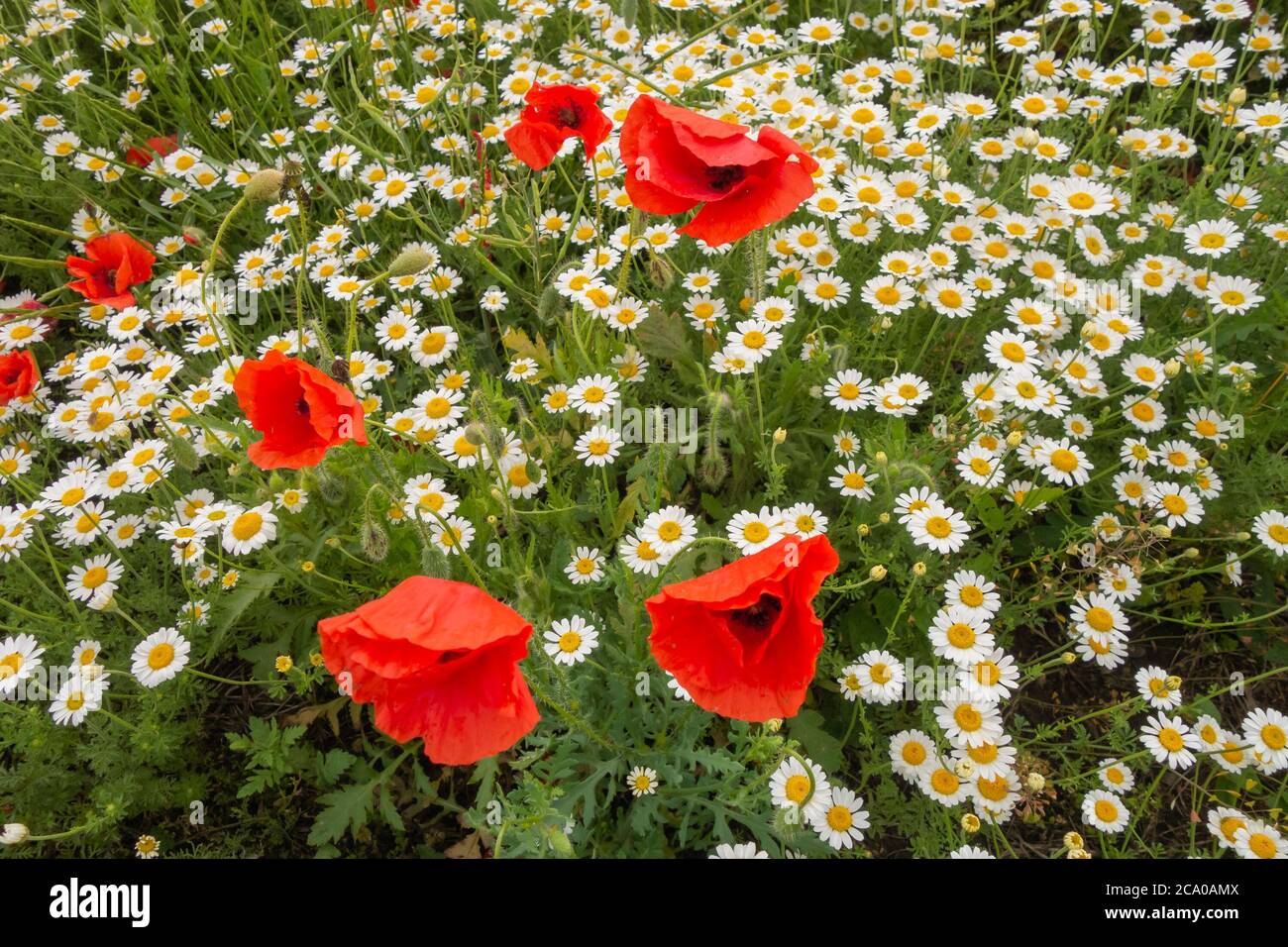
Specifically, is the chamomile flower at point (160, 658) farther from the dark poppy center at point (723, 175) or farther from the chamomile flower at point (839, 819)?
the dark poppy center at point (723, 175)

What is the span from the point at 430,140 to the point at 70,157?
170 centimetres

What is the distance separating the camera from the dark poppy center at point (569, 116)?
102 inches

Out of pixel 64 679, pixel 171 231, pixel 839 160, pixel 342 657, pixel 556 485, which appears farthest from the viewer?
pixel 171 231

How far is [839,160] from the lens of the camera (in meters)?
3.03

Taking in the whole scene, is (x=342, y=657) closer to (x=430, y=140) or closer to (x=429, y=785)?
(x=429, y=785)

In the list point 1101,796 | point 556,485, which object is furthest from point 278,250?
point 1101,796

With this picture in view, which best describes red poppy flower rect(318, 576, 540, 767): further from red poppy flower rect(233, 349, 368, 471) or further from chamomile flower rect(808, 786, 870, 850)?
chamomile flower rect(808, 786, 870, 850)

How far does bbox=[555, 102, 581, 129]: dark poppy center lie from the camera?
258 centimetres

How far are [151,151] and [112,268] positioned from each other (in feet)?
3.10

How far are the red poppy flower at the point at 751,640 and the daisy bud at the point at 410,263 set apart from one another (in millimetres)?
1320

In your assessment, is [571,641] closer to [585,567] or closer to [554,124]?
[585,567]

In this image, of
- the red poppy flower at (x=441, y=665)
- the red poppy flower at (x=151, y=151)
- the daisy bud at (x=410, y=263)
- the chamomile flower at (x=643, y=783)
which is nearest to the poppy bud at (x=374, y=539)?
the red poppy flower at (x=441, y=665)

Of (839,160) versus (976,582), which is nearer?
(976,582)
